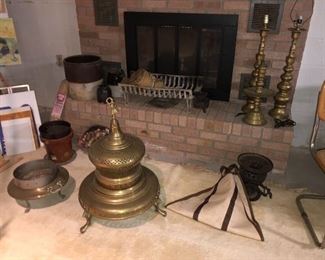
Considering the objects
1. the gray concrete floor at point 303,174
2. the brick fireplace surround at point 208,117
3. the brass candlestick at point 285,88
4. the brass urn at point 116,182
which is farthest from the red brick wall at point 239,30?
the brass urn at point 116,182

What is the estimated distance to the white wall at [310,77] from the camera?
1.88 m

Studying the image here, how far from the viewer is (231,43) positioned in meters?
2.04

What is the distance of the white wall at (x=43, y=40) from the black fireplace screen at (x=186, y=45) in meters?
0.56

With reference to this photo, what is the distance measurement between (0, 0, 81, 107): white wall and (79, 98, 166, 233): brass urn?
1402 mm

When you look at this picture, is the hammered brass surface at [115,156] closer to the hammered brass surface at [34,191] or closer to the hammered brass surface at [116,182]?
the hammered brass surface at [116,182]

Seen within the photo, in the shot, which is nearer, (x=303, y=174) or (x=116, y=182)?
(x=116, y=182)

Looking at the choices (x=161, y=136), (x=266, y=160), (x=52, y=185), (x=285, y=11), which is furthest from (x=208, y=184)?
(x=285, y=11)

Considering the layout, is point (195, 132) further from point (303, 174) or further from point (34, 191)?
point (34, 191)

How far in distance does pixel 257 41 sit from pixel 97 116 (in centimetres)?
126

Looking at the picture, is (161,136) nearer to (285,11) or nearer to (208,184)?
(208,184)

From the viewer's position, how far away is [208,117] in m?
1.97

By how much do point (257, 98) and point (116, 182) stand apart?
3.43 ft

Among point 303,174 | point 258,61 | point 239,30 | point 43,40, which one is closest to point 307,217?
point 303,174

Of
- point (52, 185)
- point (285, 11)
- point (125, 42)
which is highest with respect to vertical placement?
point (285, 11)
